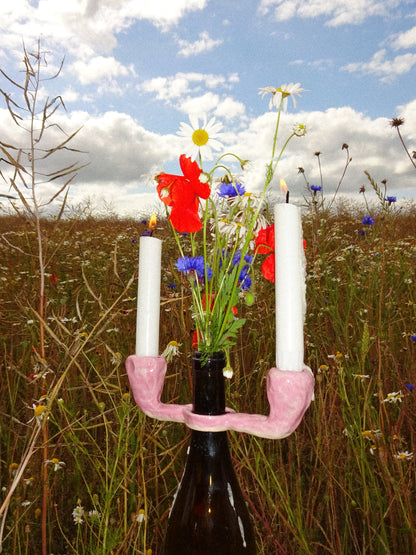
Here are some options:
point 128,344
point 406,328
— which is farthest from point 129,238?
point 406,328

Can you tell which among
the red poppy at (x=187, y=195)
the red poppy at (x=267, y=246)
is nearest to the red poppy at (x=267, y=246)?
the red poppy at (x=267, y=246)

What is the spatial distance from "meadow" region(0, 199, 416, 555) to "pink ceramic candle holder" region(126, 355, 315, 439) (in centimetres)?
13

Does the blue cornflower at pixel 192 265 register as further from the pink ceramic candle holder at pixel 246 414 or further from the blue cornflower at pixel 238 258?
the pink ceramic candle holder at pixel 246 414

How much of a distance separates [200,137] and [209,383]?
1.23 ft

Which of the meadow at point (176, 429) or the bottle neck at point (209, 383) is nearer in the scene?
the bottle neck at point (209, 383)

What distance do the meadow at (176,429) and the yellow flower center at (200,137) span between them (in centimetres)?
25

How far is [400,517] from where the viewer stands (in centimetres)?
122

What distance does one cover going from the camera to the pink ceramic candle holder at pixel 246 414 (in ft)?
1.91

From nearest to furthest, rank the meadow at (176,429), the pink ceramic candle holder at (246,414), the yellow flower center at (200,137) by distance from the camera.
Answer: the pink ceramic candle holder at (246,414) < the yellow flower center at (200,137) < the meadow at (176,429)

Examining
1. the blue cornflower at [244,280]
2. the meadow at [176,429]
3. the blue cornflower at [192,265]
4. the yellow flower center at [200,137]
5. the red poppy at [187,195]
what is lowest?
the meadow at [176,429]

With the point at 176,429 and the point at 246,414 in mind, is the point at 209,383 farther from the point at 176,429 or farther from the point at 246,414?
the point at 176,429

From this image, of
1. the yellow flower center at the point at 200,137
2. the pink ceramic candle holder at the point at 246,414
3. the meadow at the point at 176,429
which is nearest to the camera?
the pink ceramic candle holder at the point at 246,414

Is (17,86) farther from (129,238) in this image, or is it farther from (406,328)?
(129,238)

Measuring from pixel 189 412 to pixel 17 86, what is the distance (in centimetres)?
87
